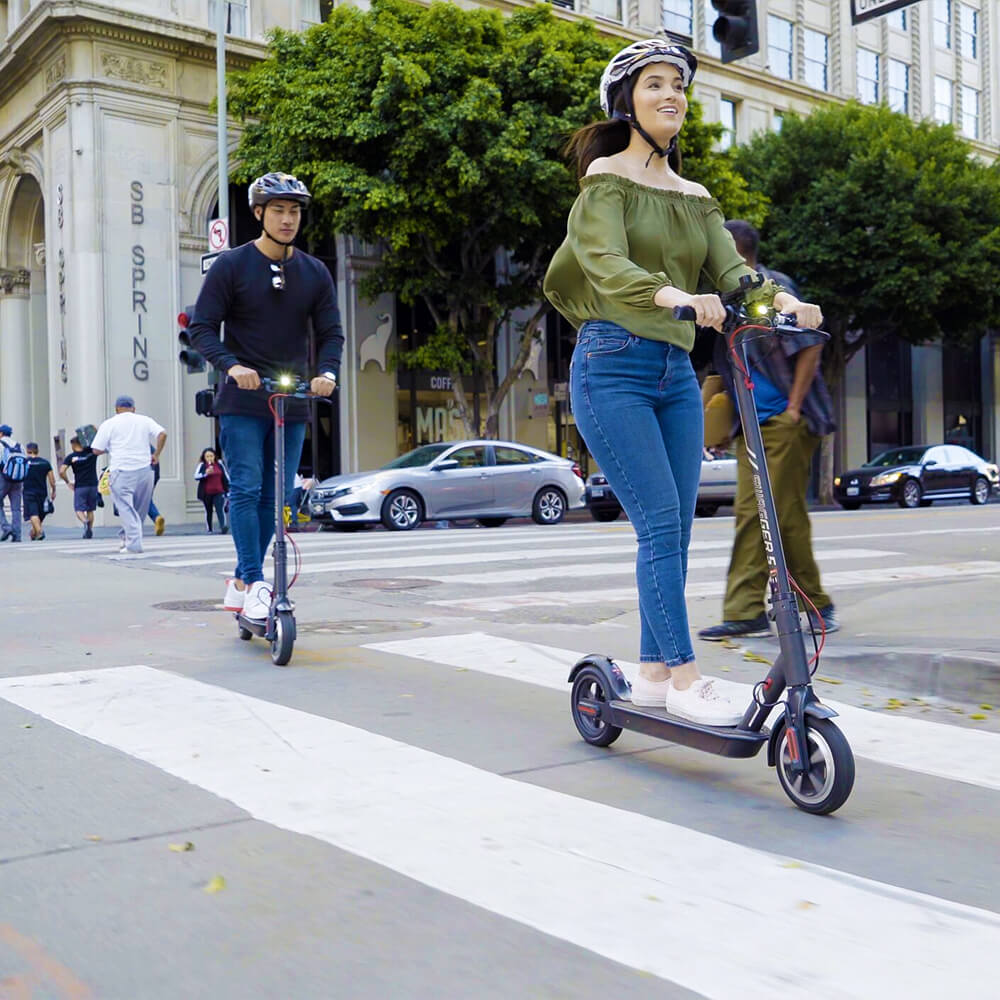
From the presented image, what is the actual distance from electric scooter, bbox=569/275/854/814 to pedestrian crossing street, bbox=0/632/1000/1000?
125 millimetres

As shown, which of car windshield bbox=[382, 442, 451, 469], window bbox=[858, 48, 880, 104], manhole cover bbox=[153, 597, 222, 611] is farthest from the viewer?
window bbox=[858, 48, 880, 104]

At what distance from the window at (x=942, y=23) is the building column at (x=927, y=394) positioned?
10.8m

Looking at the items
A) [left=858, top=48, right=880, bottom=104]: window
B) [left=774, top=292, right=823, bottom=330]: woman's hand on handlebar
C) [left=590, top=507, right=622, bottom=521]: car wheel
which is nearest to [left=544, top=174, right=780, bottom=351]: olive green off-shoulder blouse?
[left=774, top=292, right=823, bottom=330]: woman's hand on handlebar

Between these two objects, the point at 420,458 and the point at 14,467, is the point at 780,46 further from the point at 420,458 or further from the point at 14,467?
the point at 14,467

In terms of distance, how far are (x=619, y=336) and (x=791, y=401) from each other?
2431 mm

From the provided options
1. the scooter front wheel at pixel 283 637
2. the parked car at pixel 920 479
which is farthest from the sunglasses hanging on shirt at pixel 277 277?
the parked car at pixel 920 479

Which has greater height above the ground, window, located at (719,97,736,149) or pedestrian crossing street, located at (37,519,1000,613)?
window, located at (719,97,736,149)

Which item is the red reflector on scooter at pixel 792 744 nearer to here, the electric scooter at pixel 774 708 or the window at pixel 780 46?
the electric scooter at pixel 774 708

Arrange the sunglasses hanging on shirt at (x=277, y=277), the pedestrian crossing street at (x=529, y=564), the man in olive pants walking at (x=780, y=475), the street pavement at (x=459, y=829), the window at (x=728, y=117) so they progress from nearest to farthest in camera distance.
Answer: the street pavement at (x=459, y=829) → the sunglasses hanging on shirt at (x=277, y=277) → the man in olive pants walking at (x=780, y=475) → the pedestrian crossing street at (x=529, y=564) → the window at (x=728, y=117)

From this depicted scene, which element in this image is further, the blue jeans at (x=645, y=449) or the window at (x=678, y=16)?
the window at (x=678, y=16)

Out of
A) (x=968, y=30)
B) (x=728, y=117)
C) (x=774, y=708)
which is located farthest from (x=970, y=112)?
Answer: (x=774, y=708)

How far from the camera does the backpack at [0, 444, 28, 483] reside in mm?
18953

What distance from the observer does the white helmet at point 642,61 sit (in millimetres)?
3654

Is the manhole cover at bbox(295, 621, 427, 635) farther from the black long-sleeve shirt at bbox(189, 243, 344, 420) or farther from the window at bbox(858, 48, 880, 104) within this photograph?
the window at bbox(858, 48, 880, 104)
